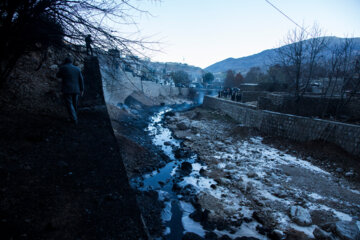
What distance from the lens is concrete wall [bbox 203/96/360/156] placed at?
732 centimetres

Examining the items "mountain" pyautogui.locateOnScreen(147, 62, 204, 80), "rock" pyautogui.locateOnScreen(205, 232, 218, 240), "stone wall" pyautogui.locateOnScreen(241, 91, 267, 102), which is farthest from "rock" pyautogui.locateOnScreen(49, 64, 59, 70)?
"stone wall" pyautogui.locateOnScreen(241, 91, 267, 102)

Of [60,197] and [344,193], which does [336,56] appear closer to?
[344,193]

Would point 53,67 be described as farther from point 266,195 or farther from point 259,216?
point 266,195

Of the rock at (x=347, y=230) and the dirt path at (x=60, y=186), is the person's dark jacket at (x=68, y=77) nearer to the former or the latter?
the dirt path at (x=60, y=186)

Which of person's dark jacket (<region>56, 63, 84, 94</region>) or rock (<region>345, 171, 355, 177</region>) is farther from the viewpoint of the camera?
rock (<region>345, 171, 355, 177</region>)

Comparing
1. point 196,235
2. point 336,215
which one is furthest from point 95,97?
point 336,215

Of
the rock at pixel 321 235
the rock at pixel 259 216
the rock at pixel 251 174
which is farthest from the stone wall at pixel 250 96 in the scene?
the rock at pixel 321 235

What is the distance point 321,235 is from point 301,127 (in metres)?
6.62

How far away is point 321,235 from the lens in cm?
388

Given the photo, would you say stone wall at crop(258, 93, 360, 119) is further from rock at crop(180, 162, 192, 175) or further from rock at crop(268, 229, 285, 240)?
rock at crop(268, 229, 285, 240)

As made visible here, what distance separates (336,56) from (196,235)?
15019 millimetres

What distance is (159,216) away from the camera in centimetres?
442

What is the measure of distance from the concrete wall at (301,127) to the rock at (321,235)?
4879 mm

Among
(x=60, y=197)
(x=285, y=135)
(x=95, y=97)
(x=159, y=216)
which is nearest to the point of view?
(x=60, y=197)
